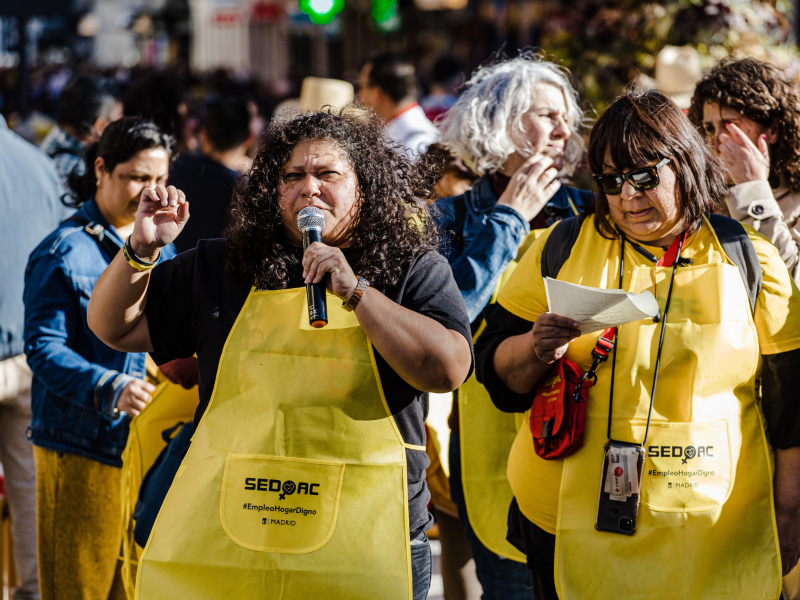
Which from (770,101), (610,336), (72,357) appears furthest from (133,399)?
(770,101)

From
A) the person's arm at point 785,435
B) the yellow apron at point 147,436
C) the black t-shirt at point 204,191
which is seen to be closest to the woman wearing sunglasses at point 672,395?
the person's arm at point 785,435

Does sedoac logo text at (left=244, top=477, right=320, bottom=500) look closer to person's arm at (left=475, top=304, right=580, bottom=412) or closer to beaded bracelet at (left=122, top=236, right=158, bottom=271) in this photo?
beaded bracelet at (left=122, top=236, right=158, bottom=271)

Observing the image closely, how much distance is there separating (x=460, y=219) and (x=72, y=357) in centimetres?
138

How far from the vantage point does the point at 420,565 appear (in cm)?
212

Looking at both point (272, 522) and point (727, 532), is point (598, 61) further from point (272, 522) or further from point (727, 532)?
point (272, 522)

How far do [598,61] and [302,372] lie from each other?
173 inches

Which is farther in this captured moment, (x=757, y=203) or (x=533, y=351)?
(x=757, y=203)

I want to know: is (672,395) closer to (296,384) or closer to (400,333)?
(400,333)

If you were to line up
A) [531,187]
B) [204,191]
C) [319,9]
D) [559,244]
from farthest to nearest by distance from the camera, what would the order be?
[319,9] → [204,191] → [531,187] → [559,244]

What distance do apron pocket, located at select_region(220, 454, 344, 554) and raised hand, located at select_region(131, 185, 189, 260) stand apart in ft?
1.70

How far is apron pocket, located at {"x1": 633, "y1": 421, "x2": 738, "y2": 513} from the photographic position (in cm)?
213

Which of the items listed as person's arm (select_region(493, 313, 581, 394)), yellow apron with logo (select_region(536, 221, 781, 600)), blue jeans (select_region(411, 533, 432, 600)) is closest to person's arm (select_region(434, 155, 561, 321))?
person's arm (select_region(493, 313, 581, 394))

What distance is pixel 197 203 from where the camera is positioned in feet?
14.0

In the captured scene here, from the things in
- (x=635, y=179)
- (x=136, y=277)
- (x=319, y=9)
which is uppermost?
(x=319, y=9)
